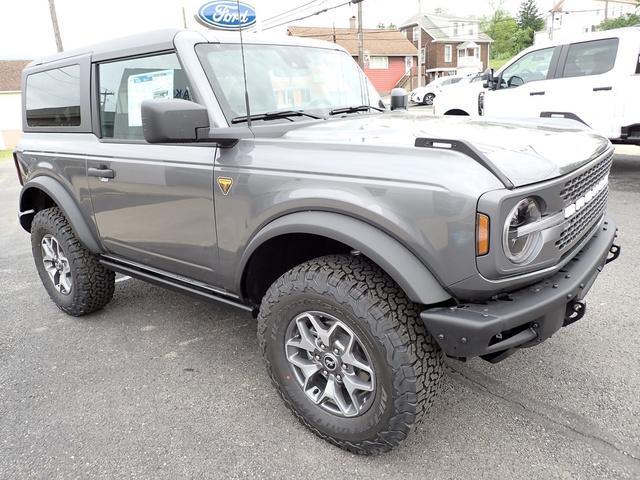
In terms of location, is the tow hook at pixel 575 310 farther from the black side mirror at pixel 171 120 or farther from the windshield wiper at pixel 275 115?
the black side mirror at pixel 171 120

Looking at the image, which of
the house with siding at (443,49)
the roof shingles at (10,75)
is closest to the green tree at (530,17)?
the house with siding at (443,49)

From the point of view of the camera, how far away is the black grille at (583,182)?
210 centimetres

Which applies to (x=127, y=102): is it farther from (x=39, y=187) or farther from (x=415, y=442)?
(x=415, y=442)

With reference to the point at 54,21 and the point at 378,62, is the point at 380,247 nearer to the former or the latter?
the point at 54,21

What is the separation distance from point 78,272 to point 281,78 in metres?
2.06

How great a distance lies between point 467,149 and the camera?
1893mm

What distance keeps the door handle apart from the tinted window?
19.2 inches

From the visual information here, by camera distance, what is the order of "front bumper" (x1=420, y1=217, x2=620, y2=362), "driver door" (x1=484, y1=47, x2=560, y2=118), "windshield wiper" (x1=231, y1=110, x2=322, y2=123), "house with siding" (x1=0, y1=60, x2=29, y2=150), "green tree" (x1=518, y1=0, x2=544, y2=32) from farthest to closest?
"green tree" (x1=518, y1=0, x2=544, y2=32), "house with siding" (x1=0, y1=60, x2=29, y2=150), "driver door" (x1=484, y1=47, x2=560, y2=118), "windshield wiper" (x1=231, y1=110, x2=322, y2=123), "front bumper" (x1=420, y1=217, x2=620, y2=362)

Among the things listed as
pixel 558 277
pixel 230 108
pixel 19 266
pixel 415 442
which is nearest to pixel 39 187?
pixel 230 108

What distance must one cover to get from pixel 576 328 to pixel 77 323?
3577mm

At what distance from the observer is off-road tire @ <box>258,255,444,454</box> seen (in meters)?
2.05

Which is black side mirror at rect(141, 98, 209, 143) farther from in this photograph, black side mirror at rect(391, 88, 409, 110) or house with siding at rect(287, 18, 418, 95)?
house with siding at rect(287, 18, 418, 95)

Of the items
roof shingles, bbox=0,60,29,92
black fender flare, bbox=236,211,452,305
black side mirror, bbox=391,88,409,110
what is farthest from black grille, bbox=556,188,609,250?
roof shingles, bbox=0,60,29,92

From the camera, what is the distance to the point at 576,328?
3361mm
